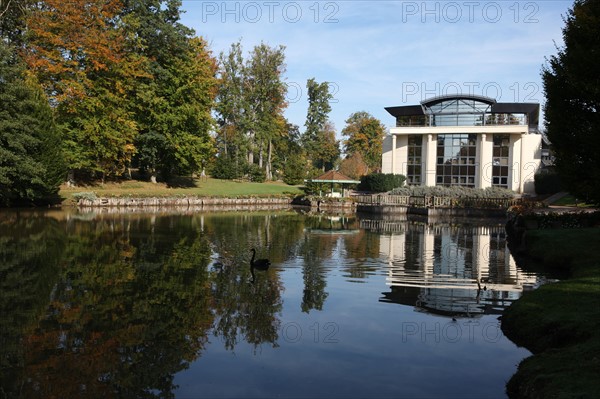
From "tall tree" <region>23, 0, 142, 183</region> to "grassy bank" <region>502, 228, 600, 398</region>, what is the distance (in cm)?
4182

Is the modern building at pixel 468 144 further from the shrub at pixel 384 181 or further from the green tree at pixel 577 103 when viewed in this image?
the green tree at pixel 577 103

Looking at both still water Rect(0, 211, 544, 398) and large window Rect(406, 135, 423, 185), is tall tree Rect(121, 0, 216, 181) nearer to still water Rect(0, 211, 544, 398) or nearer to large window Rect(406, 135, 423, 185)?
large window Rect(406, 135, 423, 185)

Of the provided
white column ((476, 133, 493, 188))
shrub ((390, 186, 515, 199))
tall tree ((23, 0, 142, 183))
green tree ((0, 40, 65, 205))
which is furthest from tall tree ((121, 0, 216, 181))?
white column ((476, 133, 493, 188))

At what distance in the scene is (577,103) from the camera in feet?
58.1

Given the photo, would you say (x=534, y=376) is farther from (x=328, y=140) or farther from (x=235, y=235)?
(x=328, y=140)

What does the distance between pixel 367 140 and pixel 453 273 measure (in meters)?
81.0

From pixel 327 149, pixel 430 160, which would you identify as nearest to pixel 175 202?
pixel 430 160

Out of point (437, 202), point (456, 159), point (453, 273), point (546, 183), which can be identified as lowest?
point (453, 273)

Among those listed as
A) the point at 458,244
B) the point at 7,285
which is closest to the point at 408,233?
the point at 458,244

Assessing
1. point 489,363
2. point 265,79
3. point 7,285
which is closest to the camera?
point 489,363

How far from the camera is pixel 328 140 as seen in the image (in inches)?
3930

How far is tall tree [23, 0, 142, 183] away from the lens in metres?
45.1

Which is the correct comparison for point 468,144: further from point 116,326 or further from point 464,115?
point 116,326

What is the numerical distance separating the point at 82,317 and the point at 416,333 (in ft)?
21.8
